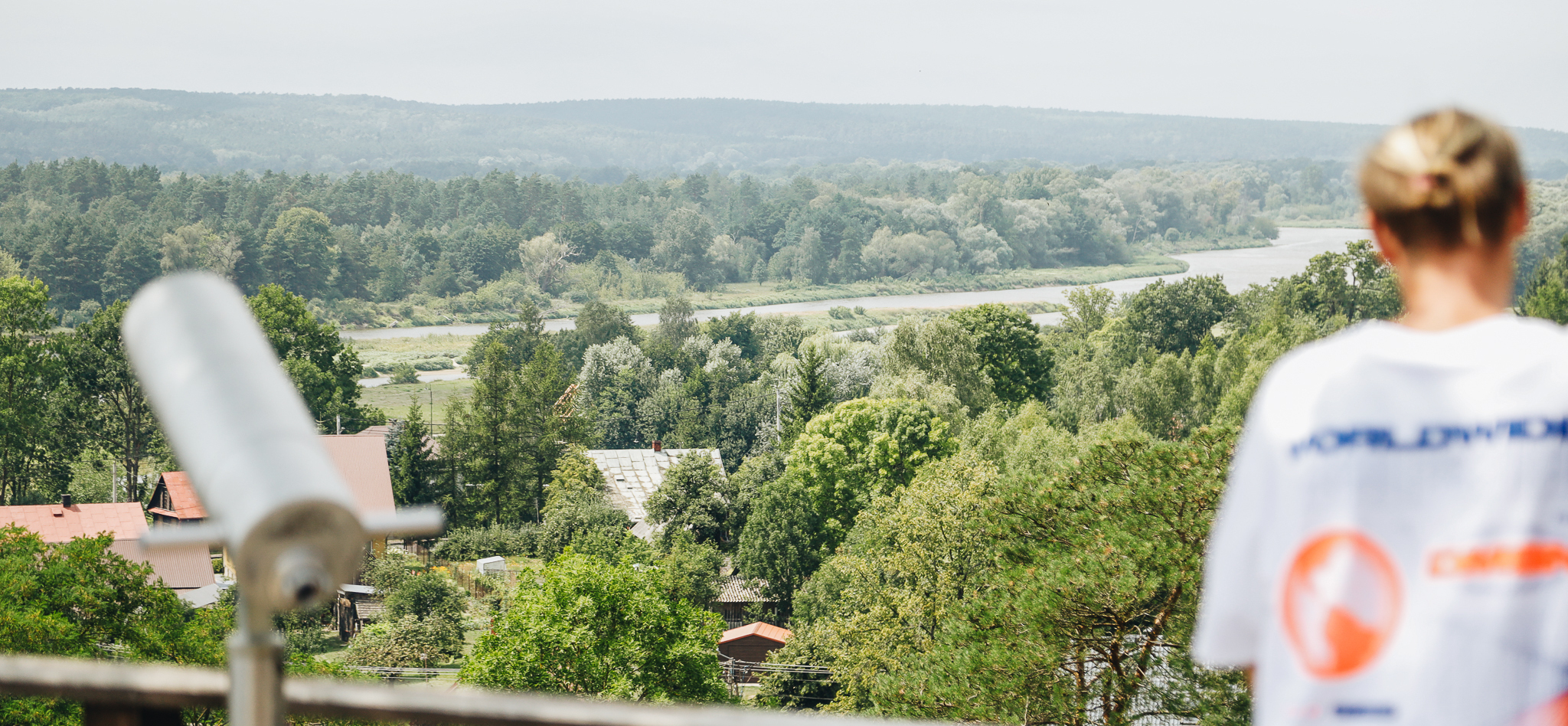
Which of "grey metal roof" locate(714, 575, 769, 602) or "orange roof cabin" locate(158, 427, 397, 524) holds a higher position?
"orange roof cabin" locate(158, 427, 397, 524)

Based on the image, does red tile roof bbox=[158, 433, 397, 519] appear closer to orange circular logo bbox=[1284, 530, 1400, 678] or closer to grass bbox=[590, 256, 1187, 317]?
orange circular logo bbox=[1284, 530, 1400, 678]

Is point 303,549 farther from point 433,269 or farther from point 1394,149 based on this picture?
point 433,269

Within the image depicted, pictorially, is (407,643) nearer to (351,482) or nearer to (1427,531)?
(351,482)

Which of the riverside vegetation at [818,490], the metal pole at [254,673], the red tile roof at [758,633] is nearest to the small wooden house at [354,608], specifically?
the riverside vegetation at [818,490]

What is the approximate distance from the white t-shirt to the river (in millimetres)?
129101

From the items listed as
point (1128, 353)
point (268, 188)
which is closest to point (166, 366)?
point (1128, 353)

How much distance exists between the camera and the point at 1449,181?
4.92ft

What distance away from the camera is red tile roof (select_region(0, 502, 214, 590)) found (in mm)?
42531

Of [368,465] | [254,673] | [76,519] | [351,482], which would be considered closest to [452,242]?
[368,465]

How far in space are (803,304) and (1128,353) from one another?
9181 centimetres

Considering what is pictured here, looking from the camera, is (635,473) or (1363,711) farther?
(635,473)

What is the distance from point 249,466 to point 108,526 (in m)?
48.9

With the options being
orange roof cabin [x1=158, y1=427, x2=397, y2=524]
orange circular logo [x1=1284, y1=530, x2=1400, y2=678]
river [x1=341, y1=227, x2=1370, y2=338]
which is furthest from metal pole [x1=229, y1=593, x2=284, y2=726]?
river [x1=341, y1=227, x2=1370, y2=338]

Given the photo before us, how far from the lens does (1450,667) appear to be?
1.47 meters
